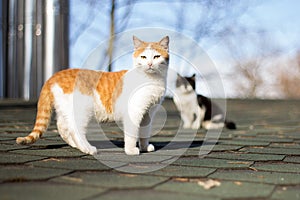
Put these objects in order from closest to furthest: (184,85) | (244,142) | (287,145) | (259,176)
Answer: (259,176)
(287,145)
(244,142)
(184,85)

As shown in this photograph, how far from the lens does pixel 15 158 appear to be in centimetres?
204

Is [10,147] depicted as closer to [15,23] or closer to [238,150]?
[238,150]

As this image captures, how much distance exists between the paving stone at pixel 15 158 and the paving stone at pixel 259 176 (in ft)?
3.20

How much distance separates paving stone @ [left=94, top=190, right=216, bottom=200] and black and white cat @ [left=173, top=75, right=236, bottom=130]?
344cm

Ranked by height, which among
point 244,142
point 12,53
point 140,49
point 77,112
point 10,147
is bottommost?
point 244,142

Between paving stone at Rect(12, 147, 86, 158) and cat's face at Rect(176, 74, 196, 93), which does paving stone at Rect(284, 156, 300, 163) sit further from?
cat's face at Rect(176, 74, 196, 93)

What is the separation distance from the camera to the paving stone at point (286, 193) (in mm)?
1404

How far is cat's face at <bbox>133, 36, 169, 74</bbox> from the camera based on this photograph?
244 cm

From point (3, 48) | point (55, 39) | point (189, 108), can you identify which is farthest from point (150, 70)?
point (3, 48)

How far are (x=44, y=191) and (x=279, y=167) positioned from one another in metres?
1.32

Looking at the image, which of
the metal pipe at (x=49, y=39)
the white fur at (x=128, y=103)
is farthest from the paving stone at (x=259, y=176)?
the metal pipe at (x=49, y=39)

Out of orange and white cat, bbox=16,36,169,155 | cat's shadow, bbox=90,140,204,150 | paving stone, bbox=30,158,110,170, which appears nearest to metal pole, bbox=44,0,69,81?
cat's shadow, bbox=90,140,204,150

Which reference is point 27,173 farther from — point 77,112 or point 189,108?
point 189,108

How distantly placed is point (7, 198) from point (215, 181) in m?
0.85
